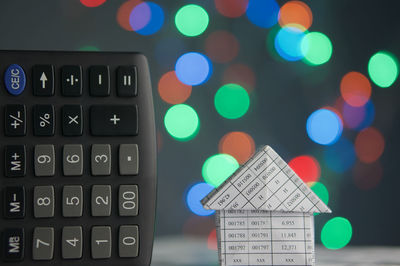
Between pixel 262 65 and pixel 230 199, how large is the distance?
375 millimetres

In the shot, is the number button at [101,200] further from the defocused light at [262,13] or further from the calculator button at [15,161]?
the defocused light at [262,13]

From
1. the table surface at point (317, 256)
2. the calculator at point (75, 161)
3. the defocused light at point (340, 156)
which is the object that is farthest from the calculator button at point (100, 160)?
the defocused light at point (340, 156)

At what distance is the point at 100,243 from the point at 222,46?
1.42 ft

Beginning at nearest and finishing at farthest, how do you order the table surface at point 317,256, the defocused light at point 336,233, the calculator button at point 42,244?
1. the calculator button at point 42,244
2. the table surface at point 317,256
3. the defocused light at point 336,233

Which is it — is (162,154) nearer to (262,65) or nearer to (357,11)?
(262,65)

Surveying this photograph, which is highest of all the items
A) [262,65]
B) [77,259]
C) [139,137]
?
[262,65]

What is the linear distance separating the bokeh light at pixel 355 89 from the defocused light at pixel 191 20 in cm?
24

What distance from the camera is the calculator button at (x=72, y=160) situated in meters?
0.40

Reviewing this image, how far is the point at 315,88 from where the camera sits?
0.74 meters

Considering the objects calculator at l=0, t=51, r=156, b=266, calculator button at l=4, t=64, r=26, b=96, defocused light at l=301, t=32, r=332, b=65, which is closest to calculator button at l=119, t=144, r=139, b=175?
calculator at l=0, t=51, r=156, b=266

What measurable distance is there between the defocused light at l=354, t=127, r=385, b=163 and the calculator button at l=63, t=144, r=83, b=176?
481mm

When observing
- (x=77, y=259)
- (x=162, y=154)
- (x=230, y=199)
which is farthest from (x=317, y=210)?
(x=162, y=154)

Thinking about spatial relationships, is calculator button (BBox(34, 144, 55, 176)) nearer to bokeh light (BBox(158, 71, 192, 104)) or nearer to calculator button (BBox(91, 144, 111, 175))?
calculator button (BBox(91, 144, 111, 175))

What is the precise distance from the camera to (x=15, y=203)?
40 cm
